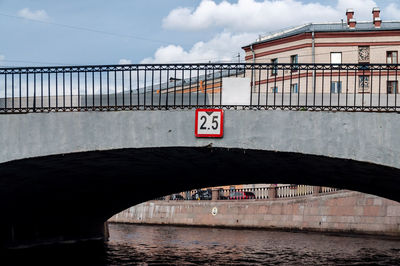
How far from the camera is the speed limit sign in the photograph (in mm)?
11508

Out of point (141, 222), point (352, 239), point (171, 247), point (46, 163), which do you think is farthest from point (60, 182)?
point (141, 222)

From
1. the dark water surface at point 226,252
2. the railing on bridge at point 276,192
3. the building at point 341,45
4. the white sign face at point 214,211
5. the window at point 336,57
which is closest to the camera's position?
the dark water surface at point 226,252

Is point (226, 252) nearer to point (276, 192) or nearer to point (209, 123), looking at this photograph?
point (209, 123)

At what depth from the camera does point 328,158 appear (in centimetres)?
1136

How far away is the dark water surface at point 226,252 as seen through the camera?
58.3 feet

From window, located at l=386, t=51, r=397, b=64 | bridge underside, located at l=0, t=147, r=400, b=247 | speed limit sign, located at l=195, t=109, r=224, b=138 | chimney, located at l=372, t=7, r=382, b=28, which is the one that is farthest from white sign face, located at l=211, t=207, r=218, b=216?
speed limit sign, located at l=195, t=109, r=224, b=138

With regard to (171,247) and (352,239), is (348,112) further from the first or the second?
(352,239)

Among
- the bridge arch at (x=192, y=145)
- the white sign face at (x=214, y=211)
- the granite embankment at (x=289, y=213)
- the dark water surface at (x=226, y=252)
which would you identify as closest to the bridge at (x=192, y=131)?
the bridge arch at (x=192, y=145)

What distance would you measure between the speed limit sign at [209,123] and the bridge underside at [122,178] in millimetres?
428

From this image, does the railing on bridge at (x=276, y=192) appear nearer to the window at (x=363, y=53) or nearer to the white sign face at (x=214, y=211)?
the white sign face at (x=214, y=211)

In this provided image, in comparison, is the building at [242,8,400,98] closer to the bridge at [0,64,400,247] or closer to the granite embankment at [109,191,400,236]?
the granite embankment at [109,191,400,236]

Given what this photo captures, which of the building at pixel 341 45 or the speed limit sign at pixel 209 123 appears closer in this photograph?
the speed limit sign at pixel 209 123

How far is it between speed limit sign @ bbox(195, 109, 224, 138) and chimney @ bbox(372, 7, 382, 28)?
38.6 meters

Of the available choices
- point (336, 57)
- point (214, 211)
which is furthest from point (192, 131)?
point (336, 57)
